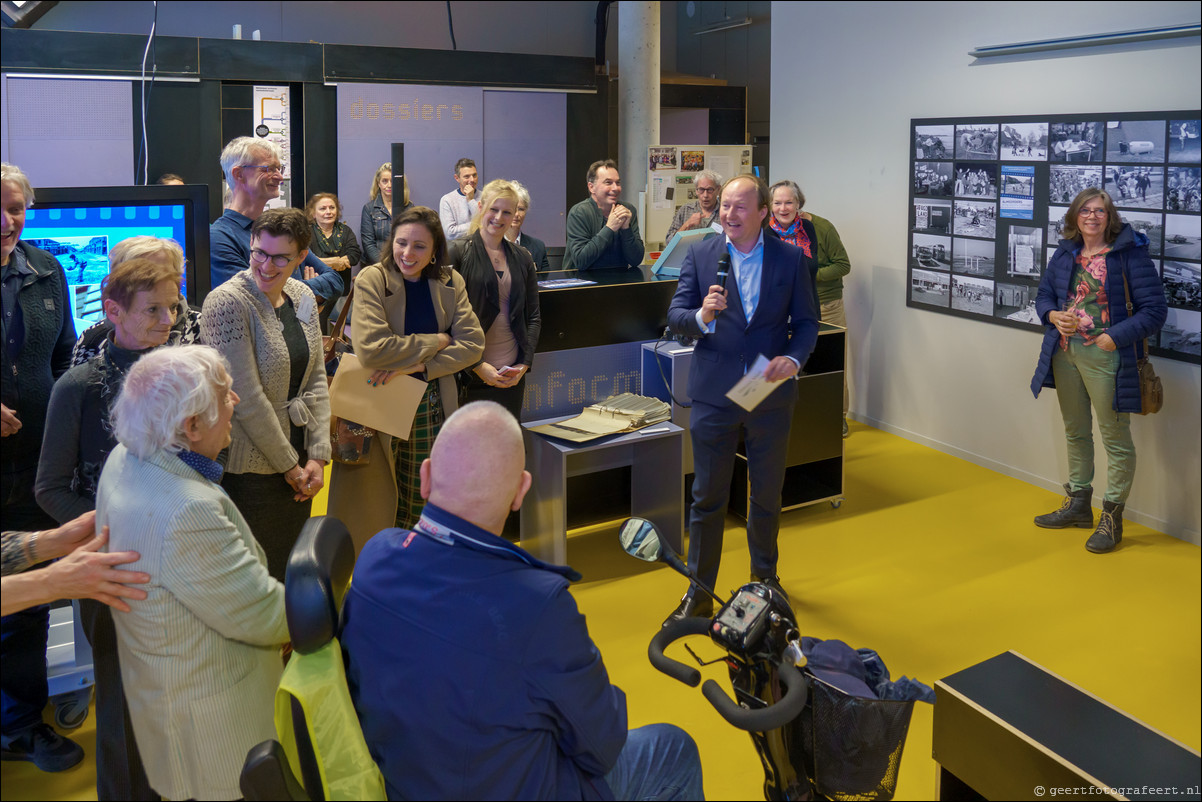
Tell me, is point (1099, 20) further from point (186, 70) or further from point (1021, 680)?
point (186, 70)

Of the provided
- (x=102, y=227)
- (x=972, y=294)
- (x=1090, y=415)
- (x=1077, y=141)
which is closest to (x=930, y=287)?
(x=972, y=294)

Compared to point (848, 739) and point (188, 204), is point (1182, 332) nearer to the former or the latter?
point (848, 739)

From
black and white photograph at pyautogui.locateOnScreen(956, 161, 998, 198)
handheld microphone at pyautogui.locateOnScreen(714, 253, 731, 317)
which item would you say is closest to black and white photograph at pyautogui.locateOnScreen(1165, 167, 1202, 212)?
black and white photograph at pyautogui.locateOnScreen(956, 161, 998, 198)

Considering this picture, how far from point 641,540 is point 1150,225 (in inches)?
142

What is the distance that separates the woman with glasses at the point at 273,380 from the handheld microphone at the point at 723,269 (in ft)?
4.49

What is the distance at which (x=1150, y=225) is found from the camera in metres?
4.13

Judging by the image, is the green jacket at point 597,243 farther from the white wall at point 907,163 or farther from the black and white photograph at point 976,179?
the black and white photograph at point 976,179

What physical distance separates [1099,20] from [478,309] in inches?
112

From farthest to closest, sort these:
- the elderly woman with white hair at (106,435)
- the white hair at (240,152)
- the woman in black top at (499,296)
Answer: the woman in black top at (499,296) < the white hair at (240,152) < the elderly woman with white hair at (106,435)

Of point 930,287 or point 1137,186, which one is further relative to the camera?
point 930,287

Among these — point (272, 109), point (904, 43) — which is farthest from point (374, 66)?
point (904, 43)

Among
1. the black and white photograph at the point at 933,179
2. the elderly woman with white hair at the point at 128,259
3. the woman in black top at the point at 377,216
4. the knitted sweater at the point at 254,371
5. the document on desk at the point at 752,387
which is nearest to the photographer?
the elderly woman with white hair at the point at 128,259

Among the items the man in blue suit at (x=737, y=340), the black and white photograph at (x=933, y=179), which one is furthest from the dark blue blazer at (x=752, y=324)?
the black and white photograph at (x=933, y=179)

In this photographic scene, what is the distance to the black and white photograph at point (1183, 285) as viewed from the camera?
13.2 feet
